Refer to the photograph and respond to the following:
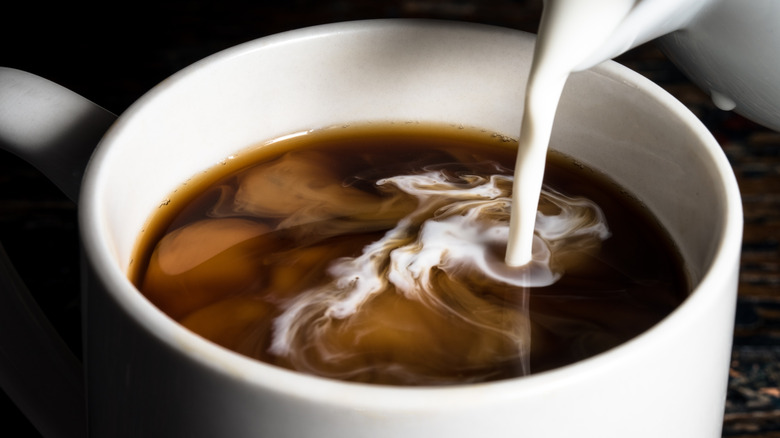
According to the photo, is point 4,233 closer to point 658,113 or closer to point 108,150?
point 108,150

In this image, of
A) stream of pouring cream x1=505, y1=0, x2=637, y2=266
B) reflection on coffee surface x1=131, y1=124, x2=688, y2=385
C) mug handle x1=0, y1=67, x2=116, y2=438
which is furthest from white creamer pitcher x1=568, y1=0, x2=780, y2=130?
mug handle x1=0, y1=67, x2=116, y2=438

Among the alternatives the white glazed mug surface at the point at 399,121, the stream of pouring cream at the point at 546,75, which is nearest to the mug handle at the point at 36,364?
the white glazed mug surface at the point at 399,121

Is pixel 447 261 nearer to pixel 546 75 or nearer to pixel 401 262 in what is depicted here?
pixel 401 262

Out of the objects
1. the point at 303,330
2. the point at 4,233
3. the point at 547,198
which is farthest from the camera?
the point at 4,233

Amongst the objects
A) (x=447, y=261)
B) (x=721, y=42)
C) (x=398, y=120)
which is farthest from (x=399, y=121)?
(x=721, y=42)

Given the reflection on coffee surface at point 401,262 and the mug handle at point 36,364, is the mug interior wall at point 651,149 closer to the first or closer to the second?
the reflection on coffee surface at point 401,262

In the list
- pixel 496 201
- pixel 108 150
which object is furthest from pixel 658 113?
pixel 108 150
